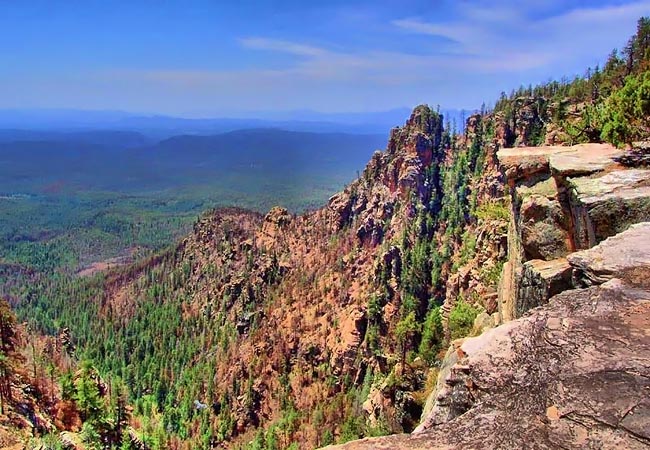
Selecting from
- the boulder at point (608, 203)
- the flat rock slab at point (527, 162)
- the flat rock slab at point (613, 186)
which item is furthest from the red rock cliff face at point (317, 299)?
the flat rock slab at point (613, 186)

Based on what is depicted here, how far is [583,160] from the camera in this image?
719 inches

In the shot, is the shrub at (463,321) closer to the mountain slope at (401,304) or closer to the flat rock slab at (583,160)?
the mountain slope at (401,304)

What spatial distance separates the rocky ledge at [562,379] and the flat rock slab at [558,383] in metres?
0.02

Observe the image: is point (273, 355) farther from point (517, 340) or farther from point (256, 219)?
point (517, 340)

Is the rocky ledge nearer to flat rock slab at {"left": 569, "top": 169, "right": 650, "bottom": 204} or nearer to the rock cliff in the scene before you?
the rock cliff

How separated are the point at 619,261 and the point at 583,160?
22.5ft

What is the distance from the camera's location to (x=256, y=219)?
153 m

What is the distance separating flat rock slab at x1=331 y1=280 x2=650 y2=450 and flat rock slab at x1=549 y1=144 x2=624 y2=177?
637 centimetres

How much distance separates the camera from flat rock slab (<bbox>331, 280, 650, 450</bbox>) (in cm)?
841

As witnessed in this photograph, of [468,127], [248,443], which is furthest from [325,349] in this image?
[468,127]

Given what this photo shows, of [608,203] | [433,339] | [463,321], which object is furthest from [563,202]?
[433,339]

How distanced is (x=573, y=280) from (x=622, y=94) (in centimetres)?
1565

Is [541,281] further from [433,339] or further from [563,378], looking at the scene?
[433,339]

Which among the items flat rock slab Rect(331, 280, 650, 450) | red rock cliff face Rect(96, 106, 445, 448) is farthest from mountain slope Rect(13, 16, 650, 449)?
red rock cliff face Rect(96, 106, 445, 448)
